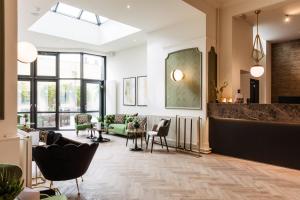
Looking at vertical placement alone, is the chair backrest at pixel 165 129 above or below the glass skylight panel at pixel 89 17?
below

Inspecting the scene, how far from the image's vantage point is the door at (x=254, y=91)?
7.52 m

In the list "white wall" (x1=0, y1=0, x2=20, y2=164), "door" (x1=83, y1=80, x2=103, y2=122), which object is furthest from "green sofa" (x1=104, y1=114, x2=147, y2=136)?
"white wall" (x1=0, y1=0, x2=20, y2=164)

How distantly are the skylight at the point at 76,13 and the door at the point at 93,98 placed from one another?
266 cm

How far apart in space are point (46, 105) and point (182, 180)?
7.58m

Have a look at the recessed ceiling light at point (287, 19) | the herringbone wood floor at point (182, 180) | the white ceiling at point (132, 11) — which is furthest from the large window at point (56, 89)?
the recessed ceiling light at point (287, 19)

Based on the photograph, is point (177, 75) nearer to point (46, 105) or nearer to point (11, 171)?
point (11, 171)

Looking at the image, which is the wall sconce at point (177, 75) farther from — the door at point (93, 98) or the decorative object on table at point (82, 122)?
the door at point (93, 98)

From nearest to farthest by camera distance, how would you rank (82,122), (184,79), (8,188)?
(8,188) → (184,79) → (82,122)

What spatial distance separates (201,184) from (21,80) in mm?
8549

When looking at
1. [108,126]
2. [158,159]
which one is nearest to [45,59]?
[108,126]

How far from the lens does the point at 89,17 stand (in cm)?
898

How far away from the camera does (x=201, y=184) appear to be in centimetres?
379

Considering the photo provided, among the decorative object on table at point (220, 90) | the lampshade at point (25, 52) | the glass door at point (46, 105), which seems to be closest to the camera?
the lampshade at point (25, 52)

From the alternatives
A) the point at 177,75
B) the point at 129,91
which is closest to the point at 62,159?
the point at 177,75
